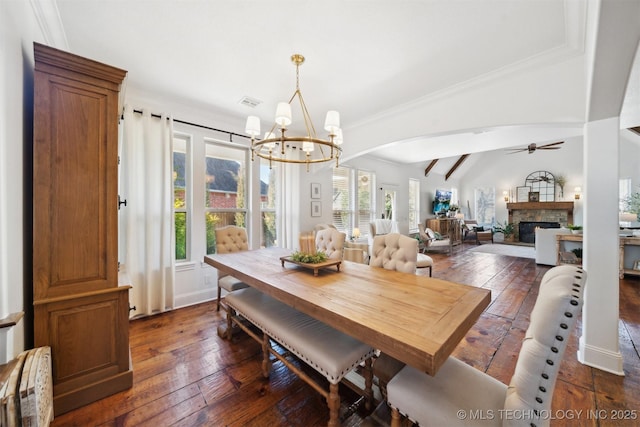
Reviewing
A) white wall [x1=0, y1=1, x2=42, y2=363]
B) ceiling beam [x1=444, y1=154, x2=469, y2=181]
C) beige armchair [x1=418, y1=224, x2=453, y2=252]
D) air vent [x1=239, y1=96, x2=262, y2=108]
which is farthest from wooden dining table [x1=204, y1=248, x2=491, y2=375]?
ceiling beam [x1=444, y1=154, x2=469, y2=181]

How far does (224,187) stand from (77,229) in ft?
7.35

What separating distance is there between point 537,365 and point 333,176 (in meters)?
4.66

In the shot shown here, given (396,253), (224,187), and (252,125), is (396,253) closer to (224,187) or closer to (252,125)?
(252,125)

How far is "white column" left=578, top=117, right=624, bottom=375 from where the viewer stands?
1847 millimetres

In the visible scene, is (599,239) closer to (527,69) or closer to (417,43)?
(527,69)

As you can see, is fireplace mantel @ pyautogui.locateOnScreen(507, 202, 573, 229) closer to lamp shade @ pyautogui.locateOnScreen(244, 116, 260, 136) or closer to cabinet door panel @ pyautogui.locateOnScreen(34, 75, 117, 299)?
lamp shade @ pyautogui.locateOnScreen(244, 116, 260, 136)

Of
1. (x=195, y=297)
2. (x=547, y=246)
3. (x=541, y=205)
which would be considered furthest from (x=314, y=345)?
(x=541, y=205)

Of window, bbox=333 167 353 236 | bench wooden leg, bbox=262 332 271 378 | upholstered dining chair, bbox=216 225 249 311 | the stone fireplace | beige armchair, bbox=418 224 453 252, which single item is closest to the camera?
bench wooden leg, bbox=262 332 271 378

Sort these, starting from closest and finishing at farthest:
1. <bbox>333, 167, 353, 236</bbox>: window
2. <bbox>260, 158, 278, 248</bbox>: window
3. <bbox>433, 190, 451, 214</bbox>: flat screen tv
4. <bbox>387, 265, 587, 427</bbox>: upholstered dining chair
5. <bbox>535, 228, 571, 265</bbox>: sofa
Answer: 1. <bbox>387, 265, 587, 427</bbox>: upholstered dining chair
2. <bbox>260, 158, 278, 248</bbox>: window
3. <bbox>535, 228, 571, 265</bbox>: sofa
4. <bbox>333, 167, 353, 236</bbox>: window
5. <bbox>433, 190, 451, 214</bbox>: flat screen tv

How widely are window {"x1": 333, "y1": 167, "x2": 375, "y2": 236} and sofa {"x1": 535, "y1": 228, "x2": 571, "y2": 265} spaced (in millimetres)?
3766

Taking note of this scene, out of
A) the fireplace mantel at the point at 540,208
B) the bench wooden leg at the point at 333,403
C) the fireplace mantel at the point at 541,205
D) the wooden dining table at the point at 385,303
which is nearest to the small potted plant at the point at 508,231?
the fireplace mantel at the point at 540,208

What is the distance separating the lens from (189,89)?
9.27 feet

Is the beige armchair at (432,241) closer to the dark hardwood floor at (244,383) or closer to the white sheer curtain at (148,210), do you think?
the dark hardwood floor at (244,383)

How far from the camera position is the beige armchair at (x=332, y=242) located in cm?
265
